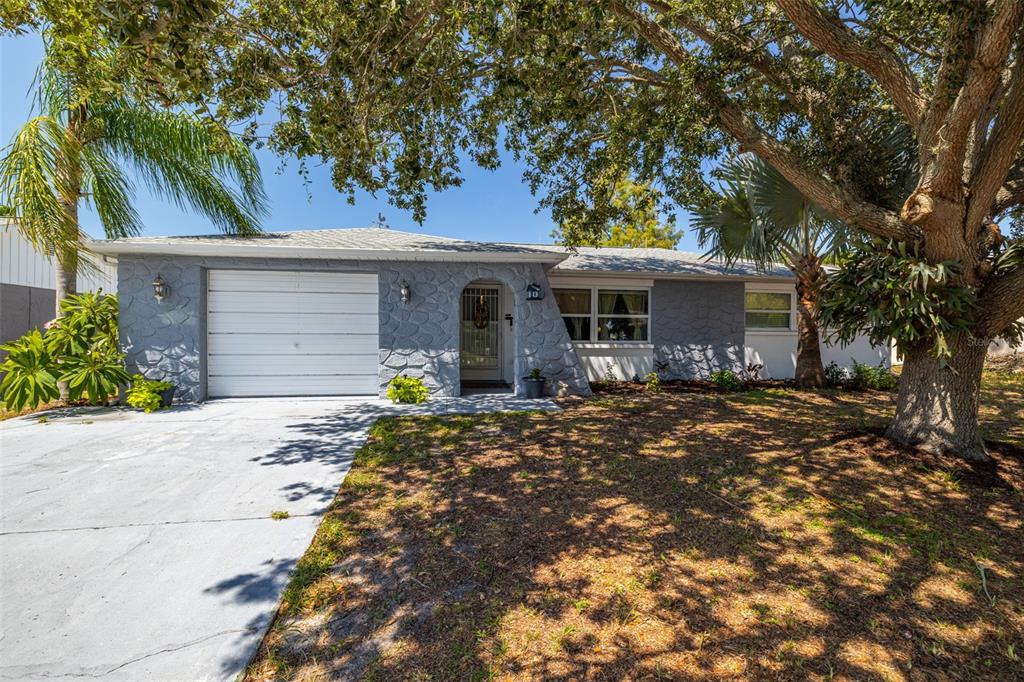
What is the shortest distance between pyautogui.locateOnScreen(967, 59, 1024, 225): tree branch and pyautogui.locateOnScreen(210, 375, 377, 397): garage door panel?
8.92 m

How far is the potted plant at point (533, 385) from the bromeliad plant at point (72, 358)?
22.9ft

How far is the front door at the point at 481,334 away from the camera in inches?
412

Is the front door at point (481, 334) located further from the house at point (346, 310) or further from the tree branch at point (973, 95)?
the tree branch at point (973, 95)

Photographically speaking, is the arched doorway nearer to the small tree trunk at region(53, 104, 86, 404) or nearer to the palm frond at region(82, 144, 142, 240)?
the palm frond at region(82, 144, 142, 240)

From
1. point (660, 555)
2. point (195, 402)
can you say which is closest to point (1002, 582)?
point (660, 555)

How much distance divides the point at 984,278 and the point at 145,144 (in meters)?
12.9

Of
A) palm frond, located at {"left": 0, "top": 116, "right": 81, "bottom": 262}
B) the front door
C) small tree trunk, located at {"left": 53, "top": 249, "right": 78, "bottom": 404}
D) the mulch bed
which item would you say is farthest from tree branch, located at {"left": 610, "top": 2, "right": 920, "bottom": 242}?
small tree trunk, located at {"left": 53, "top": 249, "right": 78, "bottom": 404}

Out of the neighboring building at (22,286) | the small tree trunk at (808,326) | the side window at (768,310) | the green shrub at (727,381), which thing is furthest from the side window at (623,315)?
the neighboring building at (22,286)

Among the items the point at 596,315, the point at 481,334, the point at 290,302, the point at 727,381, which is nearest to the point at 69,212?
the point at 290,302

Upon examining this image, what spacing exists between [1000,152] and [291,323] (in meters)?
10.1

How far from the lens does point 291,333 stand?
8305 millimetres

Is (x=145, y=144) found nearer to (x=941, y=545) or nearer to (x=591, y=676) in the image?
(x=591, y=676)

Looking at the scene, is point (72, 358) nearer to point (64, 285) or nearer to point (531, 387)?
point (64, 285)

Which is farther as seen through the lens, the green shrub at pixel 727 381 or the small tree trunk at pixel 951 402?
the green shrub at pixel 727 381
